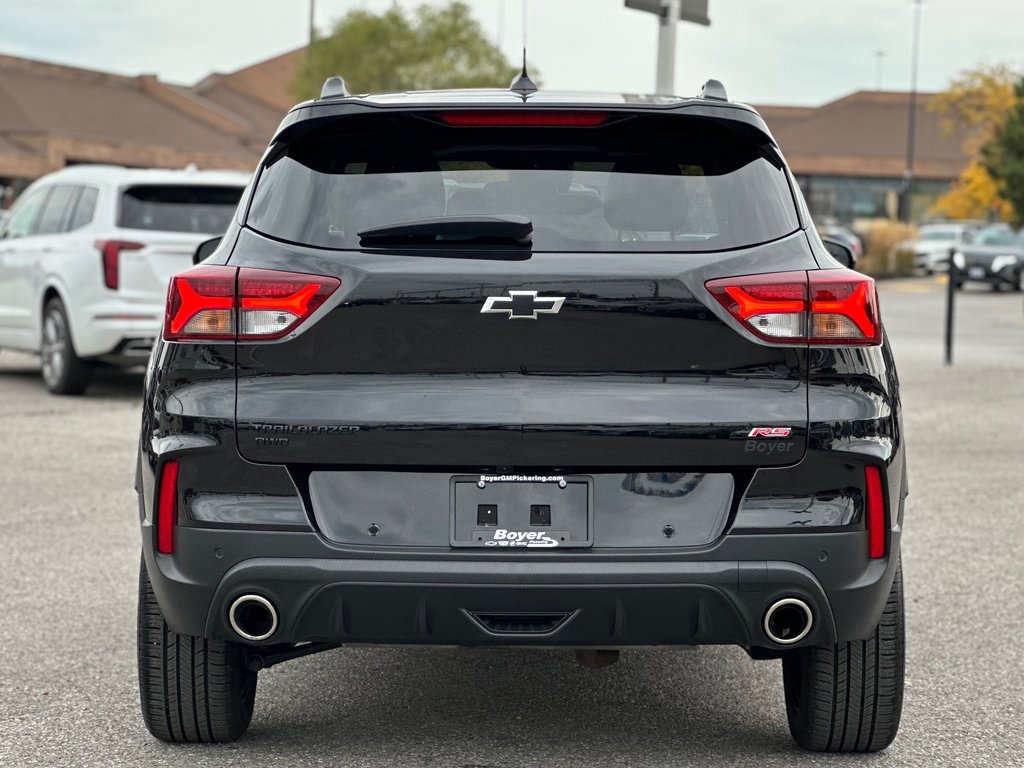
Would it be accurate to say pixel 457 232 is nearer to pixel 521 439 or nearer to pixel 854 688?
pixel 521 439

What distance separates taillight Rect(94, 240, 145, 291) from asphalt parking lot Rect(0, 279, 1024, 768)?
4.56 metres

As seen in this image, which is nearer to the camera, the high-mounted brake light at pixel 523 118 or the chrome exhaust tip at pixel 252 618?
the chrome exhaust tip at pixel 252 618

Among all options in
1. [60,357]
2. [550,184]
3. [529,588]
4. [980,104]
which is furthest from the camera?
[980,104]

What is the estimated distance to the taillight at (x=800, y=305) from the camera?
11.5 ft

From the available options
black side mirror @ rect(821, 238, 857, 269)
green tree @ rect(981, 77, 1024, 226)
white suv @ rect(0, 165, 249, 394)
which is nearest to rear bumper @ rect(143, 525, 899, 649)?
black side mirror @ rect(821, 238, 857, 269)

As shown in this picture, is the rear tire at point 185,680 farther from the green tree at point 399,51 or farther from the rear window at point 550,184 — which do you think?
the green tree at point 399,51

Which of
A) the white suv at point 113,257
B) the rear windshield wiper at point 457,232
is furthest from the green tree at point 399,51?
the rear windshield wiper at point 457,232

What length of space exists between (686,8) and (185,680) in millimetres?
9285

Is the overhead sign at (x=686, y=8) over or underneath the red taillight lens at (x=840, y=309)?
over

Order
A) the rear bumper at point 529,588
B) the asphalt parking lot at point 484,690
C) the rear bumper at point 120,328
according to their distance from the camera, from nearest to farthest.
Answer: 1. the rear bumper at point 529,588
2. the asphalt parking lot at point 484,690
3. the rear bumper at point 120,328

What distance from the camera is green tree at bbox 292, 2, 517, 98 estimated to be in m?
65.6

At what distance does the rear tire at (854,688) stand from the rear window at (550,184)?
0.99 meters

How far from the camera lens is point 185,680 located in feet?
12.9

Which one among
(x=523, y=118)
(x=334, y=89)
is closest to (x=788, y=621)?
(x=523, y=118)
